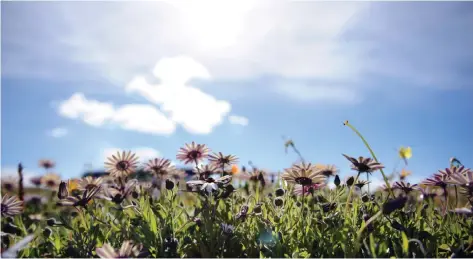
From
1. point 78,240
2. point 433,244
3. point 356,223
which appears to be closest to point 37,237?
point 78,240

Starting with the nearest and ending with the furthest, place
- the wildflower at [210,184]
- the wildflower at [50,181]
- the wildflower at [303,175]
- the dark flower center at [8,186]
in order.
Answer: the wildflower at [210,184]
the wildflower at [303,175]
the dark flower center at [8,186]
the wildflower at [50,181]

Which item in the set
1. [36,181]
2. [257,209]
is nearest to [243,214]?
[257,209]

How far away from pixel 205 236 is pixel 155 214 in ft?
1.06

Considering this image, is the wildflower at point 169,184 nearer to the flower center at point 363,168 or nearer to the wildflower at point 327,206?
the wildflower at point 327,206

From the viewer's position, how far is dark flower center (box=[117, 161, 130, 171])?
298 centimetres

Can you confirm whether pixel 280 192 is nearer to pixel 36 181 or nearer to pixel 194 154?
pixel 194 154

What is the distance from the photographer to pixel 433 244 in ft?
7.32

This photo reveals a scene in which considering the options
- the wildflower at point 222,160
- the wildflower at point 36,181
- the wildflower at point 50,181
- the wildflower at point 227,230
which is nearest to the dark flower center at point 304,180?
the wildflower at point 227,230

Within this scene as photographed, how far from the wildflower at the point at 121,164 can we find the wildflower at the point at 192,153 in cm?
35

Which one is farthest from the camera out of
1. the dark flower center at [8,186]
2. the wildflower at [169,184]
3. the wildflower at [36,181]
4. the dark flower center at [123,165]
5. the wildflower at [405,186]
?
the wildflower at [36,181]

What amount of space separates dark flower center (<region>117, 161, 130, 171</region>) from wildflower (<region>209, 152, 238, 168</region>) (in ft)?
2.13

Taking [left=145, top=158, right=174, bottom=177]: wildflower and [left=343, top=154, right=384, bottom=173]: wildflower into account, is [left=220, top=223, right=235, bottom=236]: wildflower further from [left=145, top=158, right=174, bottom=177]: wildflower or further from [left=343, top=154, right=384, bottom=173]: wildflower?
[left=145, top=158, right=174, bottom=177]: wildflower

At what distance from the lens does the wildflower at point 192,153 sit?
2.95 metres

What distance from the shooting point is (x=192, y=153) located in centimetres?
297
